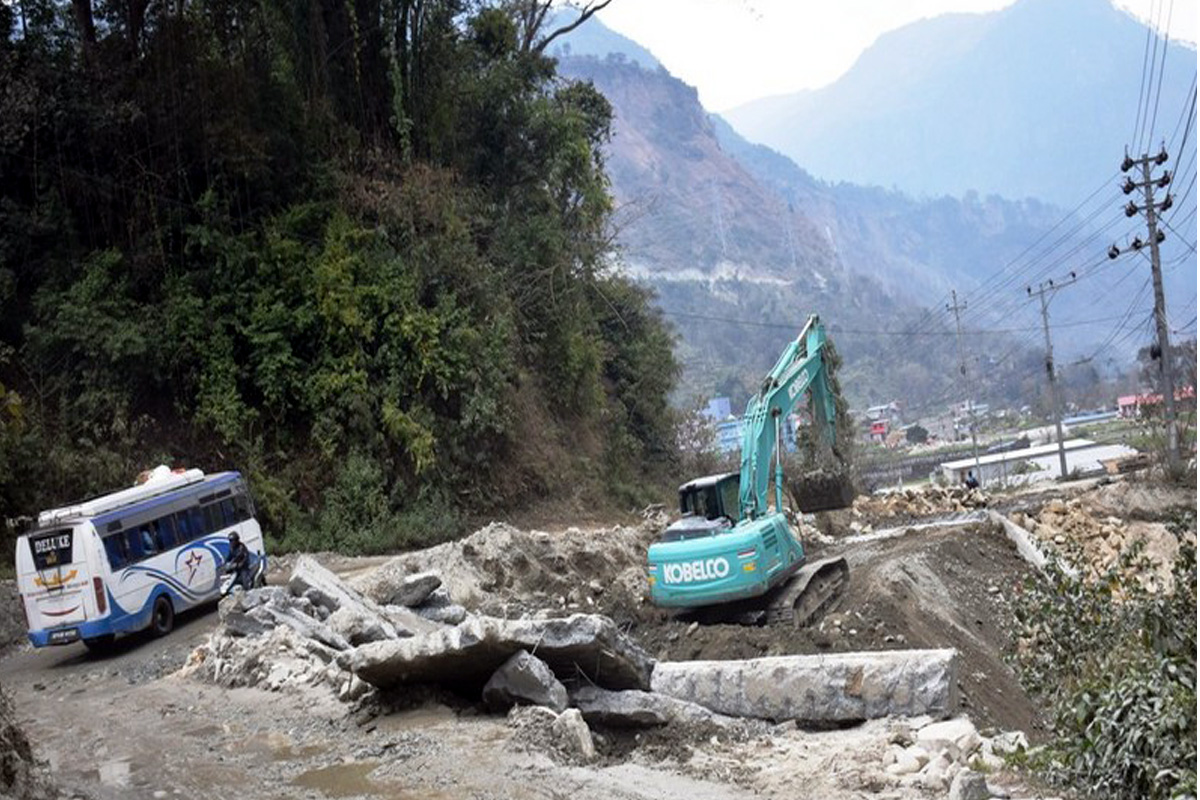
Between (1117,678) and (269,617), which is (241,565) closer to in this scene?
(269,617)

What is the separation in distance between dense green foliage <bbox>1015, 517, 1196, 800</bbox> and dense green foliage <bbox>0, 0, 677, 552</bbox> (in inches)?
781

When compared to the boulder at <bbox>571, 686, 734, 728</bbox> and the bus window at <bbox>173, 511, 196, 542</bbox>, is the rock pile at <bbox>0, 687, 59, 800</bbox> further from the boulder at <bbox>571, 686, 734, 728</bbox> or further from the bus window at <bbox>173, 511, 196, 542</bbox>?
the bus window at <bbox>173, 511, 196, 542</bbox>

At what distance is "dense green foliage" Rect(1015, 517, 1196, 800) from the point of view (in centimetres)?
664

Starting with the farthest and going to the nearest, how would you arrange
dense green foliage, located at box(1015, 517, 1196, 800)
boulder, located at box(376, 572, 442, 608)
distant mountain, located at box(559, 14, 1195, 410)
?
distant mountain, located at box(559, 14, 1195, 410) < boulder, located at box(376, 572, 442, 608) < dense green foliage, located at box(1015, 517, 1196, 800)

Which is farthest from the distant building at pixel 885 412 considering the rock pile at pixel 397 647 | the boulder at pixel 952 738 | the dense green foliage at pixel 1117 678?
the dense green foliage at pixel 1117 678

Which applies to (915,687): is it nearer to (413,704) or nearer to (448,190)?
(413,704)

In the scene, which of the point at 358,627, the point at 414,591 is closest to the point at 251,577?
the point at 414,591

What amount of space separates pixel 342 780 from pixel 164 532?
10.5m

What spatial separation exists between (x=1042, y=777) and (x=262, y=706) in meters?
8.08

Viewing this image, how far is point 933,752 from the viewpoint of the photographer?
8.95 metres

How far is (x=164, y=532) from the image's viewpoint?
19.1 meters

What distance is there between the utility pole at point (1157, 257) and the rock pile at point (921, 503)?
5061 millimetres

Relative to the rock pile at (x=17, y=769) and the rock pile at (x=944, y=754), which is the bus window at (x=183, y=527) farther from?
the rock pile at (x=944, y=754)

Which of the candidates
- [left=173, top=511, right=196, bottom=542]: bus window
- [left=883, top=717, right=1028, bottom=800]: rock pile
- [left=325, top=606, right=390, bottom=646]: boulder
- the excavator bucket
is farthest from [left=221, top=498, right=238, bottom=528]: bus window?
[left=883, top=717, right=1028, bottom=800]: rock pile
